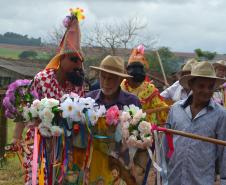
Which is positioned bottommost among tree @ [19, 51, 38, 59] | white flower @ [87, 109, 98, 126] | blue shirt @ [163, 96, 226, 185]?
tree @ [19, 51, 38, 59]

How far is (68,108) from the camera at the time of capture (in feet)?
12.4

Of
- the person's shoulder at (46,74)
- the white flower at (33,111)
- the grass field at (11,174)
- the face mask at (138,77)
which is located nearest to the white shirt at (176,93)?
the face mask at (138,77)

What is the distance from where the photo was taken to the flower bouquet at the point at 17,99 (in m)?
4.36

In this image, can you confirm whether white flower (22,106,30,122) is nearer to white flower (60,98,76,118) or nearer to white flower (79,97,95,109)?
white flower (60,98,76,118)

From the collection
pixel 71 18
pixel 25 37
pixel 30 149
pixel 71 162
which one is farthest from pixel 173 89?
pixel 25 37

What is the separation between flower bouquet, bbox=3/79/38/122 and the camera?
4.36m

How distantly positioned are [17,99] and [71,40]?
96 centimetres

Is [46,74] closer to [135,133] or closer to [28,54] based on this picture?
[135,133]

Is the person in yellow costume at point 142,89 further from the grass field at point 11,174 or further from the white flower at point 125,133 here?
the white flower at point 125,133

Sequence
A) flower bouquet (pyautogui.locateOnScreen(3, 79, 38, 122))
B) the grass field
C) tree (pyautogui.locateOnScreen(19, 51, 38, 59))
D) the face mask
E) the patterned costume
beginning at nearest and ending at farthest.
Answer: flower bouquet (pyautogui.locateOnScreen(3, 79, 38, 122)) < the patterned costume < the face mask < the grass field < tree (pyautogui.locateOnScreen(19, 51, 38, 59))

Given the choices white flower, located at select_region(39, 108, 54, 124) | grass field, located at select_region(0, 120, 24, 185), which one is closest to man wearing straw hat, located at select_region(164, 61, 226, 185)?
white flower, located at select_region(39, 108, 54, 124)

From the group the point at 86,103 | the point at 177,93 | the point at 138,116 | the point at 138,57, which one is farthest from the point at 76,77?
the point at 177,93

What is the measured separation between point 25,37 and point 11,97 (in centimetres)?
10022

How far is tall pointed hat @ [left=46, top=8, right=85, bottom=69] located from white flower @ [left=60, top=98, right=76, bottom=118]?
1.22 m
